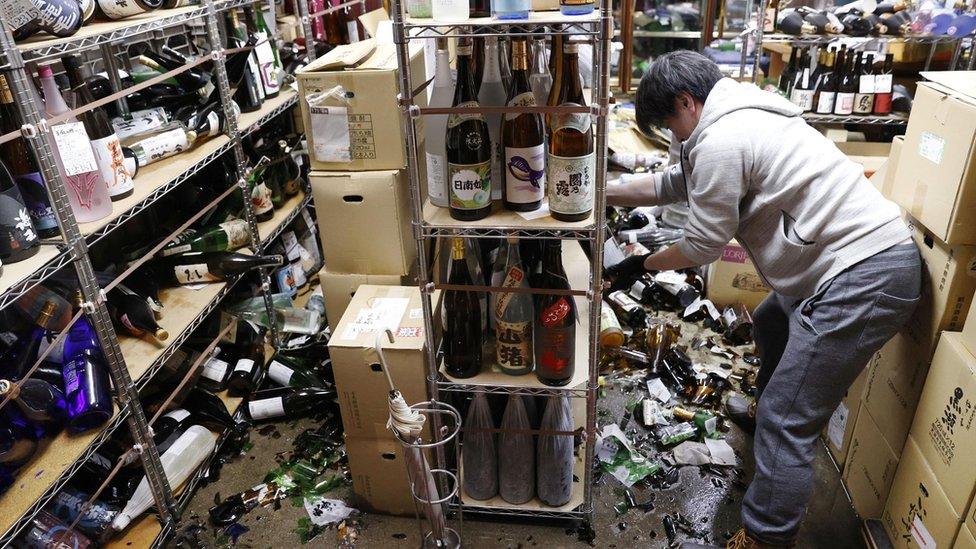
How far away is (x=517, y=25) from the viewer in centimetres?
130

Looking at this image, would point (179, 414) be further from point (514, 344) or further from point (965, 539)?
point (965, 539)

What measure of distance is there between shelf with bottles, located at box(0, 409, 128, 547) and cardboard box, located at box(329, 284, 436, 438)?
60 centimetres

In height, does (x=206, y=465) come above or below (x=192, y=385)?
below

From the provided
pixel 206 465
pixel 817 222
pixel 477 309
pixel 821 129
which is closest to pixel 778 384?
pixel 817 222

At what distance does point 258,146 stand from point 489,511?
175 cm

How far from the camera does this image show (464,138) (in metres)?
1.60

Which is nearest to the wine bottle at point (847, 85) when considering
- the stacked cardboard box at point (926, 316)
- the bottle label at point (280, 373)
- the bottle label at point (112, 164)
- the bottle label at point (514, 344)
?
the stacked cardboard box at point (926, 316)

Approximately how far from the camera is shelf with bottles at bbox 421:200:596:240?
1494 millimetres

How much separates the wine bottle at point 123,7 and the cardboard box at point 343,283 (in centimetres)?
98

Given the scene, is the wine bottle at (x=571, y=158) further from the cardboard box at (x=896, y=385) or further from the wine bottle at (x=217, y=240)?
the wine bottle at (x=217, y=240)

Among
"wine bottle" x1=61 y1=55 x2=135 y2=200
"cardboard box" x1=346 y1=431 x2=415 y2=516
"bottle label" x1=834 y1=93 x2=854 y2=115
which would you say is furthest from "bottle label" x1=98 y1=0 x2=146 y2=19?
"bottle label" x1=834 y1=93 x2=854 y2=115

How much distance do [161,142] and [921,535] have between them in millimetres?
2441

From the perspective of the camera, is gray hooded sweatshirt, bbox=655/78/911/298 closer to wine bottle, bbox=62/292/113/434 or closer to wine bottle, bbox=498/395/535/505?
wine bottle, bbox=498/395/535/505

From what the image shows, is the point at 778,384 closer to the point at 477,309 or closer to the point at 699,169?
the point at 699,169
